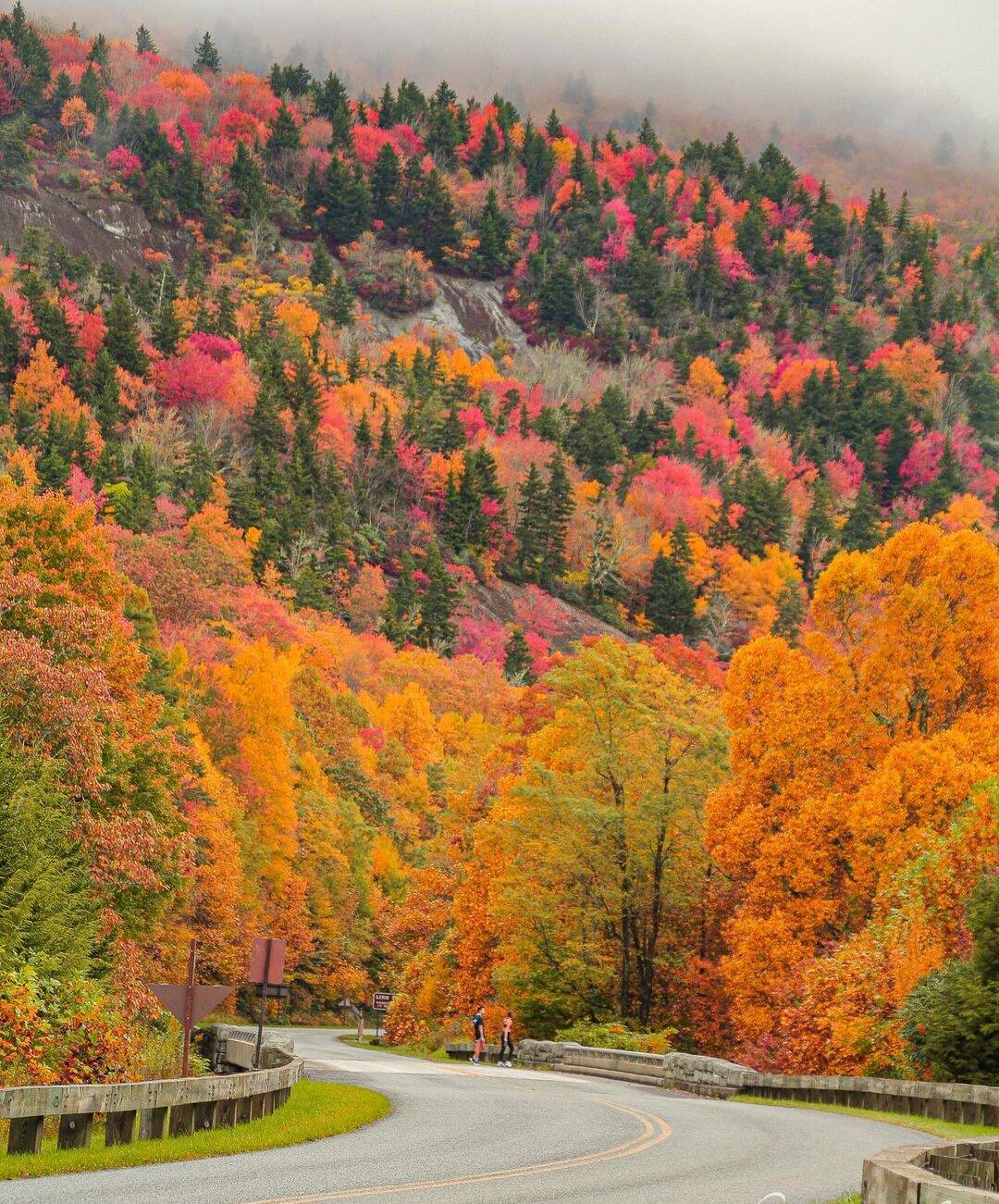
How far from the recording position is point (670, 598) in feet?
455

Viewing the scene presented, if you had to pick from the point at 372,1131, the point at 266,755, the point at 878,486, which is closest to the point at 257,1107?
the point at 372,1131

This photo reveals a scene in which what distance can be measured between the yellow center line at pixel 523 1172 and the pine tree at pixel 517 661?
95085 millimetres

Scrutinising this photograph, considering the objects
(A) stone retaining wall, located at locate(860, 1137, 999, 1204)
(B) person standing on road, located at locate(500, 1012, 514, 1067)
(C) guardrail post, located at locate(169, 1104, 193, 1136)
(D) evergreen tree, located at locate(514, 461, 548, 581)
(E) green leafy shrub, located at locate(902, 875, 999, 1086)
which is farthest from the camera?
(D) evergreen tree, located at locate(514, 461, 548, 581)

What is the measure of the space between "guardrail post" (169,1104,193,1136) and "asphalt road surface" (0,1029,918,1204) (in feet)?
4.70

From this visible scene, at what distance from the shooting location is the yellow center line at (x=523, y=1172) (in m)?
13.3

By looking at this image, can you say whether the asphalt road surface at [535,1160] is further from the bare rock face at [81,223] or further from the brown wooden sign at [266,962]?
the bare rock face at [81,223]

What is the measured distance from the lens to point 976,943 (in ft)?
84.4

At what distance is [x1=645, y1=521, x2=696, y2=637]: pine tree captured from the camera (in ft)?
452

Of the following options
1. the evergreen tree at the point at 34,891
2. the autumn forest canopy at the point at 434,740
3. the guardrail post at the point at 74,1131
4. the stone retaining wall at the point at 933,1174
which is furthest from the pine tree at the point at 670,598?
the stone retaining wall at the point at 933,1174

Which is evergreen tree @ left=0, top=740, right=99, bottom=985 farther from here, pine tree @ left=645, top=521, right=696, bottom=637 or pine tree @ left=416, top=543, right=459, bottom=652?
pine tree @ left=645, top=521, right=696, bottom=637

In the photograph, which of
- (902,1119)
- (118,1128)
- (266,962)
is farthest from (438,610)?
(118,1128)

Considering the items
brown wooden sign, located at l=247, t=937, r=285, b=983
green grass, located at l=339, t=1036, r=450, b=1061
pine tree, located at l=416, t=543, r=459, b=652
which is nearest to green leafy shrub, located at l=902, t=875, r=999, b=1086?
brown wooden sign, located at l=247, t=937, r=285, b=983

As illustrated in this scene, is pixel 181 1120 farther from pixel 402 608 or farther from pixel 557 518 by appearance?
pixel 557 518

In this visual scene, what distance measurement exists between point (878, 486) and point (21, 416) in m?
114
